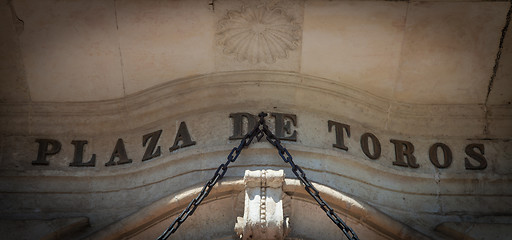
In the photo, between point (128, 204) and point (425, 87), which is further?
point (425, 87)

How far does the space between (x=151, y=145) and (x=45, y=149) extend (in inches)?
35.1

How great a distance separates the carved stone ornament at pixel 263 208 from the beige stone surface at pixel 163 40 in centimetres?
130

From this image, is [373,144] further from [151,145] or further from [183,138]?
[151,145]

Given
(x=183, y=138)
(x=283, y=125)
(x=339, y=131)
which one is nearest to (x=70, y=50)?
(x=183, y=138)

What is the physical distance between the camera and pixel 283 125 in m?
8.20

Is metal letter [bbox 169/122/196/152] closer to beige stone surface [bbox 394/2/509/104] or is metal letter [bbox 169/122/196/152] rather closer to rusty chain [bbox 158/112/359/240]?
rusty chain [bbox 158/112/359/240]

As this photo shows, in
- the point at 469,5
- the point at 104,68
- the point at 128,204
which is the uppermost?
the point at 469,5

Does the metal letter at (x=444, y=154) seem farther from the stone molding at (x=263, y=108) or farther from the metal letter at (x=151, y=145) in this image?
the metal letter at (x=151, y=145)

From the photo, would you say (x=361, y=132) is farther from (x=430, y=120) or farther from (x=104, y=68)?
(x=104, y=68)

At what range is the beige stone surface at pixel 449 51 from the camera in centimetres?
807

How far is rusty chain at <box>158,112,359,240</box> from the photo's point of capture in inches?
279

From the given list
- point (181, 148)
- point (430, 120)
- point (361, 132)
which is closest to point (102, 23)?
point (181, 148)

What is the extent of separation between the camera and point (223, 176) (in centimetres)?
773

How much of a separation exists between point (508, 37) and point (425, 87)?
2.67ft
